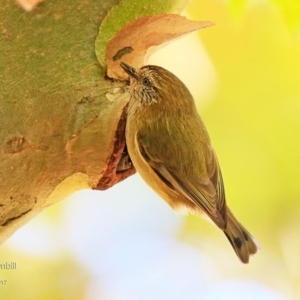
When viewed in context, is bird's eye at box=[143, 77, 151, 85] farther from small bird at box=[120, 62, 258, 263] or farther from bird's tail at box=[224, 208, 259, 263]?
bird's tail at box=[224, 208, 259, 263]

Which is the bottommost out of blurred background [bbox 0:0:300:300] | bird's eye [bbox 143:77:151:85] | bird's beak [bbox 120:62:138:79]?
blurred background [bbox 0:0:300:300]

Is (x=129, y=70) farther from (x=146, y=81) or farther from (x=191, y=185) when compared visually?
(x=191, y=185)

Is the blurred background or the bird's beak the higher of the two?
the bird's beak

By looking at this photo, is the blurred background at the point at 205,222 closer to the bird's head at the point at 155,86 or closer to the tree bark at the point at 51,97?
the bird's head at the point at 155,86

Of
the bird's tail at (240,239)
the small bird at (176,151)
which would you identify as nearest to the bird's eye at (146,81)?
the small bird at (176,151)

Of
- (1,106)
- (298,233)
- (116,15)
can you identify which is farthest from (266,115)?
(1,106)

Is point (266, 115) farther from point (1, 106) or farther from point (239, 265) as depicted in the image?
point (1, 106)

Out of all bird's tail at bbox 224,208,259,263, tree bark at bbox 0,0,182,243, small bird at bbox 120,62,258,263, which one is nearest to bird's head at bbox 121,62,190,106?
small bird at bbox 120,62,258,263

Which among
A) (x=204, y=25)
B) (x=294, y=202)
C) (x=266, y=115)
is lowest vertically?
(x=294, y=202)

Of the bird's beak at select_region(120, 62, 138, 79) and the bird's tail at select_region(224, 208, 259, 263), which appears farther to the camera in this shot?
the bird's tail at select_region(224, 208, 259, 263)
